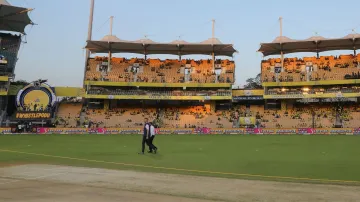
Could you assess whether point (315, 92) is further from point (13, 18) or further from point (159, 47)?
point (13, 18)

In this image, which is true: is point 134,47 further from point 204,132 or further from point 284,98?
point 284,98

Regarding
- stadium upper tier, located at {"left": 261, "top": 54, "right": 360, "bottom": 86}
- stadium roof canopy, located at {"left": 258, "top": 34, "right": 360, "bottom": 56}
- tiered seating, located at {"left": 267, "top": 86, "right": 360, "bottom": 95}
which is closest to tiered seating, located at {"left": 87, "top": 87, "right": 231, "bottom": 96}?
tiered seating, located at {"left": 267, "top": 86, "right": 360, "bottom": 95}

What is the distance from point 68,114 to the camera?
48.8m

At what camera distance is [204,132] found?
40.8m

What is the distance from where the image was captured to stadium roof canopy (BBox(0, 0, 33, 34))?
4841 cm

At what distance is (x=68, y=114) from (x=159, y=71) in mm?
18160

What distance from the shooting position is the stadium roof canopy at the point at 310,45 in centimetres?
5084

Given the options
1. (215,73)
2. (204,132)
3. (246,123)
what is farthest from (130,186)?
(215,73)

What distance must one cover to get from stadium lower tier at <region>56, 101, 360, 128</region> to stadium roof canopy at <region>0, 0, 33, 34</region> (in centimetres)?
1636

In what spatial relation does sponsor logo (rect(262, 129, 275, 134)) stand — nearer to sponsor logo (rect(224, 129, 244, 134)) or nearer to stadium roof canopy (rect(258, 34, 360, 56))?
sponsor logo (rect(224, 129, 244, 134))

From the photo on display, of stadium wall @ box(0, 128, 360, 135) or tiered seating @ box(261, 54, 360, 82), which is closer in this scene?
stadium wall @ box(0, 128, 360, 135)

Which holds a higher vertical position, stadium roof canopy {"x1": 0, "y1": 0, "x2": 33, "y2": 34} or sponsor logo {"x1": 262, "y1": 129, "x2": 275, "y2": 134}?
stadium roof canopy {"x1": 0, "y1": 0, "x2": 33, "y2": 34}

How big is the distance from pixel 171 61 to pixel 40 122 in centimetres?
2820

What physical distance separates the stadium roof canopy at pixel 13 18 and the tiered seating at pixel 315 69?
4245 cm
